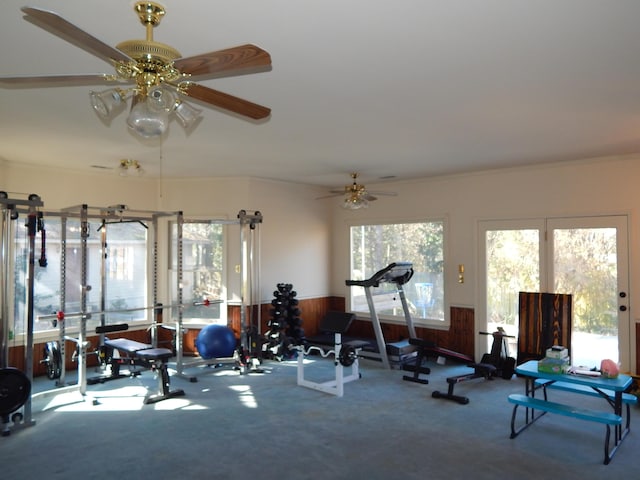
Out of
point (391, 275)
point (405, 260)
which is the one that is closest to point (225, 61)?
point (391, 275)

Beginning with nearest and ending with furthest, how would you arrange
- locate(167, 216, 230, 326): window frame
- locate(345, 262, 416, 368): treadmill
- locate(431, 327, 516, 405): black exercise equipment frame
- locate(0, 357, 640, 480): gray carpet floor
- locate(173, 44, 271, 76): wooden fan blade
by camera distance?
locate(173, 44, 271, 76): wooden fan blade, locate(0, 357, 640, 480): gray carpet floor, locate(431, 327, 516, 405): black exercise equipment frame, locate(345, 262, 416, 368): treadmill, locate(167, 216, 230, 326): window frame

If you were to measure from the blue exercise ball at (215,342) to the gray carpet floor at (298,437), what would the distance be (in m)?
0.60

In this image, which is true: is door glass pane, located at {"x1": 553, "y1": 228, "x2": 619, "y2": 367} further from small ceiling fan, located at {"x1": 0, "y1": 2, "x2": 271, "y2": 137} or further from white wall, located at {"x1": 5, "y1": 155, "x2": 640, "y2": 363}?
small ceiling fan, located at {"x1": 0, "y1": 2, "x2": 271, "y2": 137}

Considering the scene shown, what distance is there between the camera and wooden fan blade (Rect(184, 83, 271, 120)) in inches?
83.0

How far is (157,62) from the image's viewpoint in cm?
182

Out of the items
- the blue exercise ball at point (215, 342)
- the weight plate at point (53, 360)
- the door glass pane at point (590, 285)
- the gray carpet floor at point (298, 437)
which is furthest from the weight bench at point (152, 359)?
the door glass pane at point (590, 285)

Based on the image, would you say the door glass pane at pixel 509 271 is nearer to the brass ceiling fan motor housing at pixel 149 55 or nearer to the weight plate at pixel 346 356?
the weight plate at pixel 346 356

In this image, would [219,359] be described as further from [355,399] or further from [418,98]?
[418,98]

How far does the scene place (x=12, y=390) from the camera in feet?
12.7

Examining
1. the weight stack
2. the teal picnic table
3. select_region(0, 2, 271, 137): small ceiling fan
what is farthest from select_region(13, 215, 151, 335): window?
the teal picnic table

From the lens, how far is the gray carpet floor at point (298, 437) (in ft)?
10.4

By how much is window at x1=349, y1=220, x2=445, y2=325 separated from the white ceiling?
172 cm

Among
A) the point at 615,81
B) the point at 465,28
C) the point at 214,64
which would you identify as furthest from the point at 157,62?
the point at 615,81

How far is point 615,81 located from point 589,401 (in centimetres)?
319
